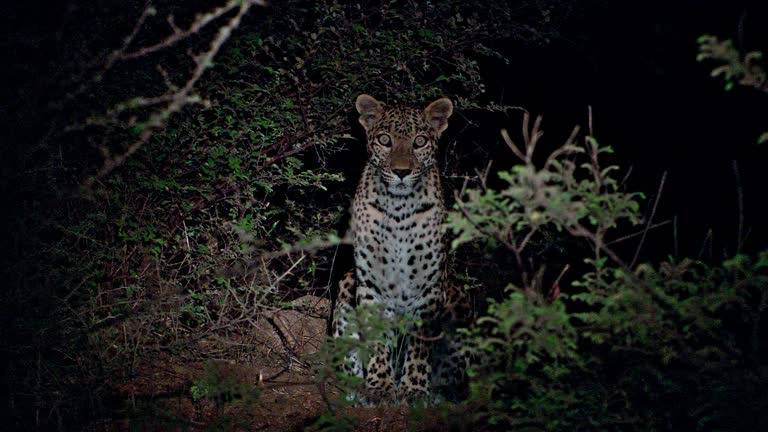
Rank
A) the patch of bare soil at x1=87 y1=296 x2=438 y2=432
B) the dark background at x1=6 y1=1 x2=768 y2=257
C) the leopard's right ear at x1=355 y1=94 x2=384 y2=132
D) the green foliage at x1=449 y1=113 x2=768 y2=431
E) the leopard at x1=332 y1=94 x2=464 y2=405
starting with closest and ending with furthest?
the green foliage at x1=449 y1=113 x2=768 y2=431, the patch of bare soil at x1=87 y1=296 x2=438 y2=432, the leopard at x1=332 y1=94 x2=464 y2=405, the leopard's right ear at x1=355 y1=94 x2=384 y2=132, the dark background at x1=6 y1=1 x2=768 y2=257

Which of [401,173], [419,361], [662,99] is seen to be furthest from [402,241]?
[662,99]

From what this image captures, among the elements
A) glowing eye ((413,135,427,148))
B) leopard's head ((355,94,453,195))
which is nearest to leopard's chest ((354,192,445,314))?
leopard's head ((355,94,453,195))

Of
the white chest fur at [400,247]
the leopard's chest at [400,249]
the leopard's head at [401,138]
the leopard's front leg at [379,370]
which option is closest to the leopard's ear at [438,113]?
the leopard's head at [401,138]

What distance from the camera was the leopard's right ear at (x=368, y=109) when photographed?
19.1ft

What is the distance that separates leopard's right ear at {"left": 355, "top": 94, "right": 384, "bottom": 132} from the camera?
5.82 metres

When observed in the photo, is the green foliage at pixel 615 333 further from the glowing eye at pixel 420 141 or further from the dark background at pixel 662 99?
the dark background at pixel 662 99

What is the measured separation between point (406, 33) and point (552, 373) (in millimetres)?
3210

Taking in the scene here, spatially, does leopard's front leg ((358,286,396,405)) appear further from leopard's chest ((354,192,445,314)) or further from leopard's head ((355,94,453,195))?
leopard's head ((355,94,453,195))

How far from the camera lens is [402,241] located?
5746 millimetres

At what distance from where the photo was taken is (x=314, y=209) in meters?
6.95

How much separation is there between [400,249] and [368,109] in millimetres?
1151

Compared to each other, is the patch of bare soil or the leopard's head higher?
the leopard's head

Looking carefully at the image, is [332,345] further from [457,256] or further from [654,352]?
[457,256]

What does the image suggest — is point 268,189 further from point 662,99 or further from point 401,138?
point 662,99
